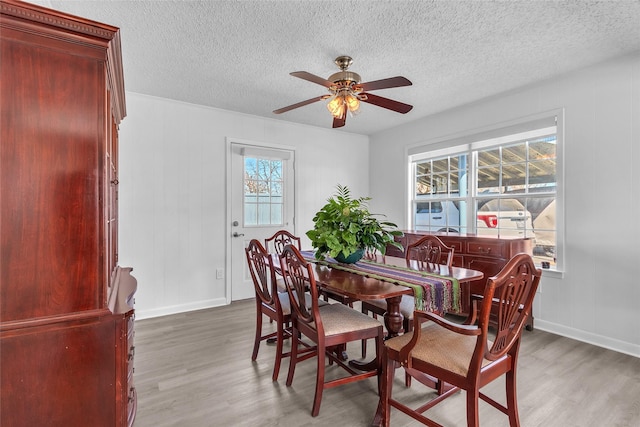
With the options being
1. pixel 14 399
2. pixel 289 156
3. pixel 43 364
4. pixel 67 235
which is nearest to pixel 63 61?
pixel 67 235

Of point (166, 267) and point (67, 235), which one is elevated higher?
point (67, 235)

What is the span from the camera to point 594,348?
2.80 m

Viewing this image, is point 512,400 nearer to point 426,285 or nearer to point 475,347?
point 475,347

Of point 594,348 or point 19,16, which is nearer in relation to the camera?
point 19,16

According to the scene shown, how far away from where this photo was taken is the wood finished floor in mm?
1841

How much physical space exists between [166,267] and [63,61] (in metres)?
2.86

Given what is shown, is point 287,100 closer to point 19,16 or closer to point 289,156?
point 289,156

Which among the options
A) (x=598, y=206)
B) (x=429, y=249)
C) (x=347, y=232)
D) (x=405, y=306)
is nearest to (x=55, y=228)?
(x=347, y=232)

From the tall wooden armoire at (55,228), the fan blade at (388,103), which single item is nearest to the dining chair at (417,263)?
the fan blade at (388,103)

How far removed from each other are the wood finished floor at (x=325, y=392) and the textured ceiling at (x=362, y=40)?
245 centimetres

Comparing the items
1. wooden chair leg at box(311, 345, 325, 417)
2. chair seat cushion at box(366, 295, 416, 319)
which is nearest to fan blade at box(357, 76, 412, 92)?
chair seat cushion at box(366, 295, 416, 319)

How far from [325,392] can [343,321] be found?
20.7 inches

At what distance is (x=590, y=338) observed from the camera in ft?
9.56

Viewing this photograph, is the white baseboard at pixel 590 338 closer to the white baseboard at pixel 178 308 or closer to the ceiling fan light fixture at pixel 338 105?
the ceiling fan light fixture at pixel 338 105
